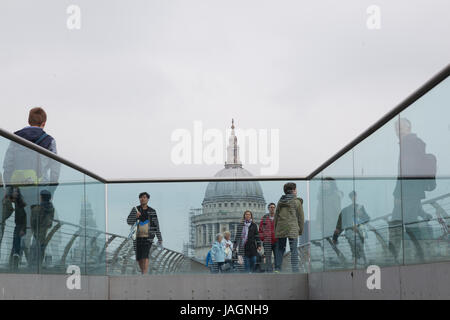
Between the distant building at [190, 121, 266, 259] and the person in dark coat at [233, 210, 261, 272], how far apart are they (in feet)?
0.29

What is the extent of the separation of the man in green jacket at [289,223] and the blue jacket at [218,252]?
75 cm

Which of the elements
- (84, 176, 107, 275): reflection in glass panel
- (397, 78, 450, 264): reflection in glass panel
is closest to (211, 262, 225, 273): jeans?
(84, 176, 107, 275): reflection in glass panel

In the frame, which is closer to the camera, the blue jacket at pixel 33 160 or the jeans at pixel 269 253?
the blue jacket at pixel 33 160

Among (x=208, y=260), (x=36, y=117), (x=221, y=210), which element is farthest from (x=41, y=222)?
(x=208, y=260)

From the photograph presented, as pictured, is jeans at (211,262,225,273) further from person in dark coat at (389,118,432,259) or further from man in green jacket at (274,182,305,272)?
person in dark coat at (389,118,432,259)

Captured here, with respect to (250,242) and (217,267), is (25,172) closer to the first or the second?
(217,267)

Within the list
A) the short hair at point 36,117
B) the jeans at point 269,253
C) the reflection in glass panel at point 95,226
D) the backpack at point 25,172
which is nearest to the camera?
the backpack at point 25,172

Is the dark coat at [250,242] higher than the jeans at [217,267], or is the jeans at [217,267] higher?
the dark coat at [250,242]

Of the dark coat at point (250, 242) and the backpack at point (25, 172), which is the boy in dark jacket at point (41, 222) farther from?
the dark coat at point (250, 242)

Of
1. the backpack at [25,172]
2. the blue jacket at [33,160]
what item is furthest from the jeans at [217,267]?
the backpack at [25,172]

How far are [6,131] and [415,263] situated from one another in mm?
3400

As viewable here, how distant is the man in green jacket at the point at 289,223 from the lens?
37.5 feet

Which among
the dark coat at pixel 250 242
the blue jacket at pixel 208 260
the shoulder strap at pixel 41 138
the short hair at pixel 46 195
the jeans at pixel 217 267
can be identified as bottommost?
the jeans at pixel 217 267

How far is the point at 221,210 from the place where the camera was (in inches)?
457
